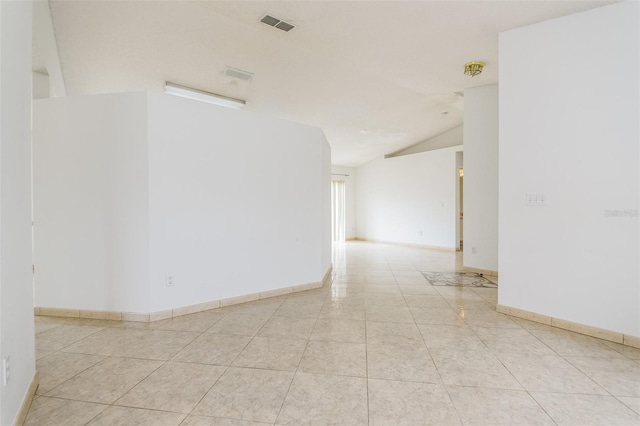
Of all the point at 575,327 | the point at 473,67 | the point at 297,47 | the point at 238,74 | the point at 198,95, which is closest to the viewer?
the point at 575,327

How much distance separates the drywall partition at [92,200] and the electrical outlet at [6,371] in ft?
5.48

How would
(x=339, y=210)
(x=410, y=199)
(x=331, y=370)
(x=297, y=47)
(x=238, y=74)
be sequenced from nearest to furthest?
(x=331, y=370) < (x=297, y=47) < (x=238, y=74) < (x=410, y=199) < (x=339, y=210)

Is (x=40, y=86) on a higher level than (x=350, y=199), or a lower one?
higher

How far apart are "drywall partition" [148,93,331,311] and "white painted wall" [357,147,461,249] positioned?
490 cm

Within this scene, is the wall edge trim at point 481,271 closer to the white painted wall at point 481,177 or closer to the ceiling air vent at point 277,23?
the white painted wall at point 481,177

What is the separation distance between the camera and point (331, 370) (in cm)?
215

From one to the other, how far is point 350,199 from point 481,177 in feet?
20.5

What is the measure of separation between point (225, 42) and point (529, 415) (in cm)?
448

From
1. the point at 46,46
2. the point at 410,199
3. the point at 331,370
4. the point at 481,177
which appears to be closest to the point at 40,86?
the point at 46,46

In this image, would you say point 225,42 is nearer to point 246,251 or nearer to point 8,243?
point 246,251

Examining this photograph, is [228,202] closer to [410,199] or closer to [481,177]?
[481,177]

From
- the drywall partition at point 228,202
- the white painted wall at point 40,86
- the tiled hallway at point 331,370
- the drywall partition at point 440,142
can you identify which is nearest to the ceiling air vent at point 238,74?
the drywall partition at point 228,202

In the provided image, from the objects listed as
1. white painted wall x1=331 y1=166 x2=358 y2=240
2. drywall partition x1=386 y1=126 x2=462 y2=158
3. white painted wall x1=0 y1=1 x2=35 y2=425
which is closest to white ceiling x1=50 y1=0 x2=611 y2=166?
white painted wall x1=0 y1=1 x2=35 y2=425

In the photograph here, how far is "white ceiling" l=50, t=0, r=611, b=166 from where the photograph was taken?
3.07 metres
